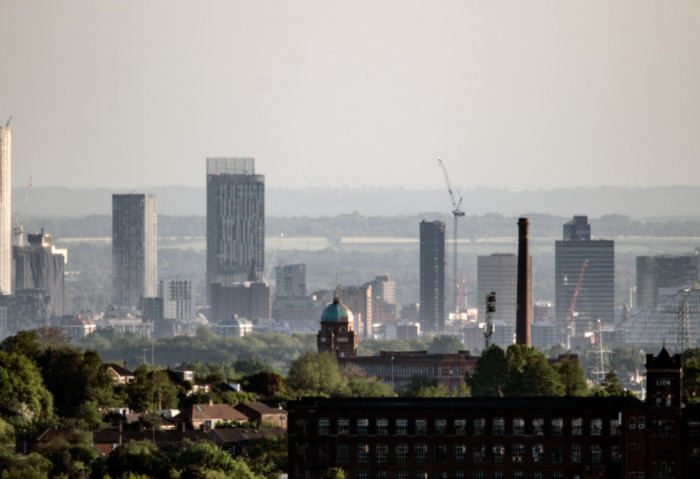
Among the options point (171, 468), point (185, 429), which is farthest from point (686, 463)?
point (185, 429)

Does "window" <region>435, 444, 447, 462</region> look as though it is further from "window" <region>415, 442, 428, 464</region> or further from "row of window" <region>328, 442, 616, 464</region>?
"window" <region>415, 442, 428, 464</region>

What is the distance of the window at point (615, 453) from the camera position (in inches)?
5667

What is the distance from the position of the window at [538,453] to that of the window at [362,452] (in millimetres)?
10625

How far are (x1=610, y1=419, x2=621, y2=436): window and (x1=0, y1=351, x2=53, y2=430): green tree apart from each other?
46.9 m

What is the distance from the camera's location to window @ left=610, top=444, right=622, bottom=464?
143938 mm

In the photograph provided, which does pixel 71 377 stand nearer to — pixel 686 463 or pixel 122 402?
pixel 122 402

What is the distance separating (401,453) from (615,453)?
13.4 m

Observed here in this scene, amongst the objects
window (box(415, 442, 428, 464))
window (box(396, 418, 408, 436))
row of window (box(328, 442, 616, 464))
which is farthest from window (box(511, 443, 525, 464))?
window (box(396, 418, 408, 436))

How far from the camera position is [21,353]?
187750 millimetres

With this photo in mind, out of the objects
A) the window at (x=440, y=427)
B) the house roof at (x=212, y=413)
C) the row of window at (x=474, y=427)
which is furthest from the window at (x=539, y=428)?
the house roof at (x=212, y=413)

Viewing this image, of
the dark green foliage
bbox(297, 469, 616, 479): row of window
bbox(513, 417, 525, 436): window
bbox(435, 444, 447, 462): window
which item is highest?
bbox(513, 417, 525, 436): window

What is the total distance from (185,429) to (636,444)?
4275 centimetres

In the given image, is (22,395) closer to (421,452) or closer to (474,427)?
(421,452)

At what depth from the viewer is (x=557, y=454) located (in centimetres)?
14512
